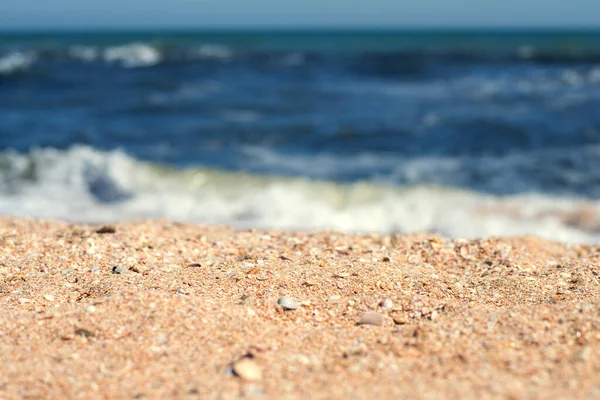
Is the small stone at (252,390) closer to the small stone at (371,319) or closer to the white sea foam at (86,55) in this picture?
the small stone at (371,319)

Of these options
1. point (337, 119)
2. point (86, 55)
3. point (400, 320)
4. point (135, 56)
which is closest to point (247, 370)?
point (400, 320)

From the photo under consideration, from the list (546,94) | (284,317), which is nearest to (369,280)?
(284,317)

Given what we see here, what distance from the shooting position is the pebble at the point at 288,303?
3365 millimetres

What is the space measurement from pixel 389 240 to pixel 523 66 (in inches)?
805

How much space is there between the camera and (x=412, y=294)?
358cm

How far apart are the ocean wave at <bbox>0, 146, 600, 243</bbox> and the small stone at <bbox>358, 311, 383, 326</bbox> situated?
292 centimetres

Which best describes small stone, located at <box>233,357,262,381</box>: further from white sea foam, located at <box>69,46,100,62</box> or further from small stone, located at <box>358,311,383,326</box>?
white sea foam, located at <box>69,46,100,62</box>

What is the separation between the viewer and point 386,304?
135 inches

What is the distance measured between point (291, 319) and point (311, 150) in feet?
24.5

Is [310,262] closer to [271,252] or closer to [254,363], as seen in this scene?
[271,252]

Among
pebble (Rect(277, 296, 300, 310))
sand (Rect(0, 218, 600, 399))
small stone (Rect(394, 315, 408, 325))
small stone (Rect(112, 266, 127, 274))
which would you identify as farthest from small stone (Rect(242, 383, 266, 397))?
small stone (Rect(112, 266, 127, 274))

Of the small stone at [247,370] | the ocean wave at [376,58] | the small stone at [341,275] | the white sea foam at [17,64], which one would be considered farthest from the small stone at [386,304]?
the white sea foam at [17,64]

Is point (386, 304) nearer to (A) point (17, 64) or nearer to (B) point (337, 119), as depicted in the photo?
(B) point (337, 119)

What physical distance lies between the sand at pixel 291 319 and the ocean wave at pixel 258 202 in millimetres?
1946
